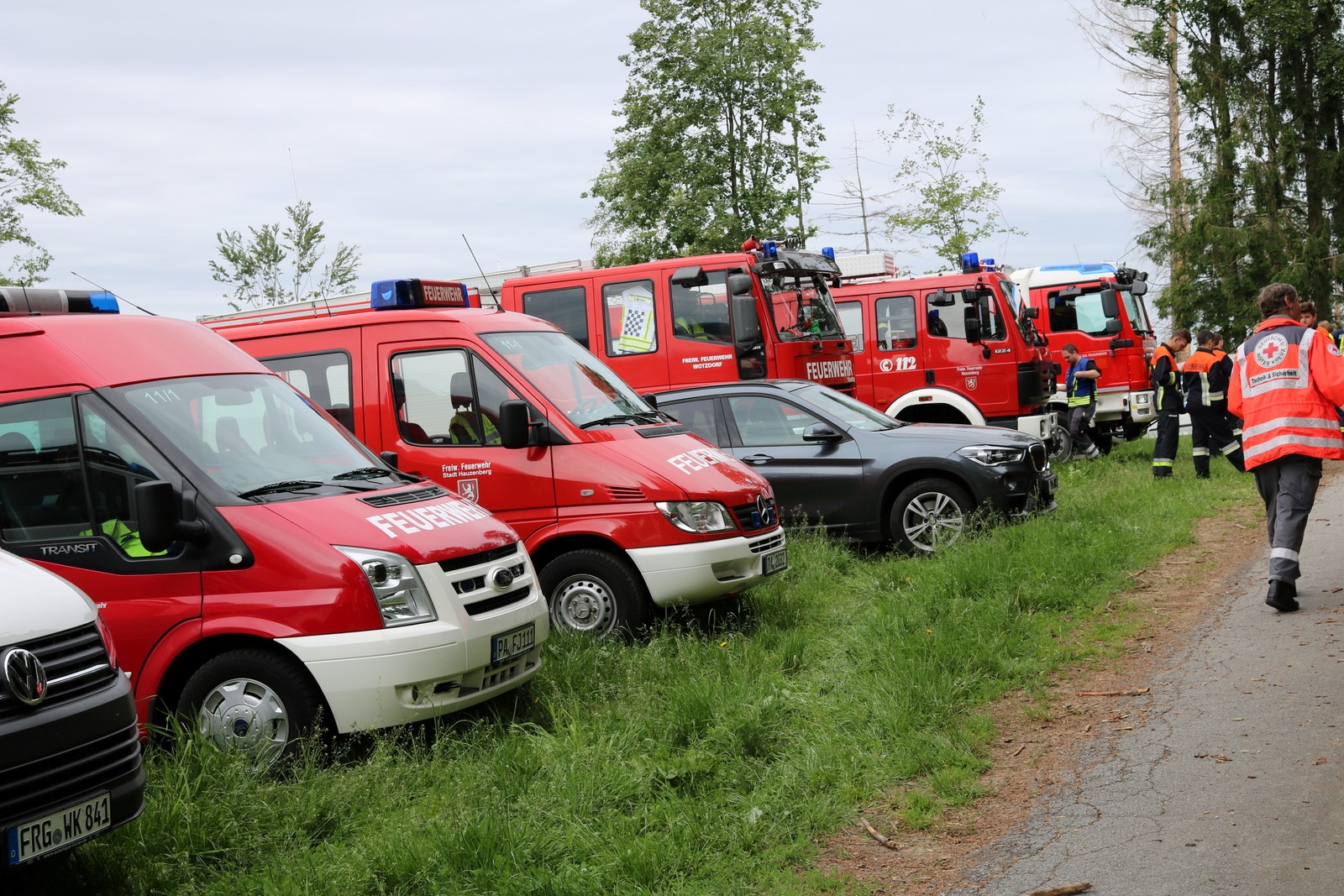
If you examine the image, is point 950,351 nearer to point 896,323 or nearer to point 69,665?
point 896,323

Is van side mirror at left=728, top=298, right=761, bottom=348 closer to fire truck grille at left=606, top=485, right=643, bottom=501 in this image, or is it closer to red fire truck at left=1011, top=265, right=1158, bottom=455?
fire truck grille at left=606, top=485, right=643, bottom=501

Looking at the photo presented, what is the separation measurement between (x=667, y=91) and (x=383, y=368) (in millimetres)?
16580

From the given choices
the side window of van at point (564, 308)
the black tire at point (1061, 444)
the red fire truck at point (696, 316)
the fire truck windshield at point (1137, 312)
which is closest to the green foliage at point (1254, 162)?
the fire truck windshield at point (1137, 312)

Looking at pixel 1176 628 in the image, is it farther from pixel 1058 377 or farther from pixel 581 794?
pixel 1058 377

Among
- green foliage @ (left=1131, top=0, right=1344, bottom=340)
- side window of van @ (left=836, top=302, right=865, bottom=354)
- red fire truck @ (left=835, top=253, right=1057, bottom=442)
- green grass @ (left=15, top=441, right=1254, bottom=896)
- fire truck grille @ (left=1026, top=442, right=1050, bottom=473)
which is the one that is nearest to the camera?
green grass @ (left=15, top=441, right=1254, bottom=896)

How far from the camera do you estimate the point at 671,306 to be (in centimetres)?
1274

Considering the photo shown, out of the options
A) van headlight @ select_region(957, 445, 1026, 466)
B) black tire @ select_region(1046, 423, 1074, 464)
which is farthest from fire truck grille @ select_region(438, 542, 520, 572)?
black tire @ select_region(1046, 423, 1074, 464)

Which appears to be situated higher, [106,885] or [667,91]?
[667,91]

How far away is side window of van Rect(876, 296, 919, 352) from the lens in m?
16.5

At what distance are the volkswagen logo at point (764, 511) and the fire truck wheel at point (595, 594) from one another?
92 cm

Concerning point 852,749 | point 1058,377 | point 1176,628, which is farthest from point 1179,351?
point 852,749

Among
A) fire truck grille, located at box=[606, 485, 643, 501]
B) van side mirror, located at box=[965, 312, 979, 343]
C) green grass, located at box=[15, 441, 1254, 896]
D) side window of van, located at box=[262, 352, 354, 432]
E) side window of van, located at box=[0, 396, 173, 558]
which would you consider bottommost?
green grass, located at box=[15, 441, 1254, 896]

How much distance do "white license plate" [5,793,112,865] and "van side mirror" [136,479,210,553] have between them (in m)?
1.49

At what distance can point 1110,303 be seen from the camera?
19.4m
